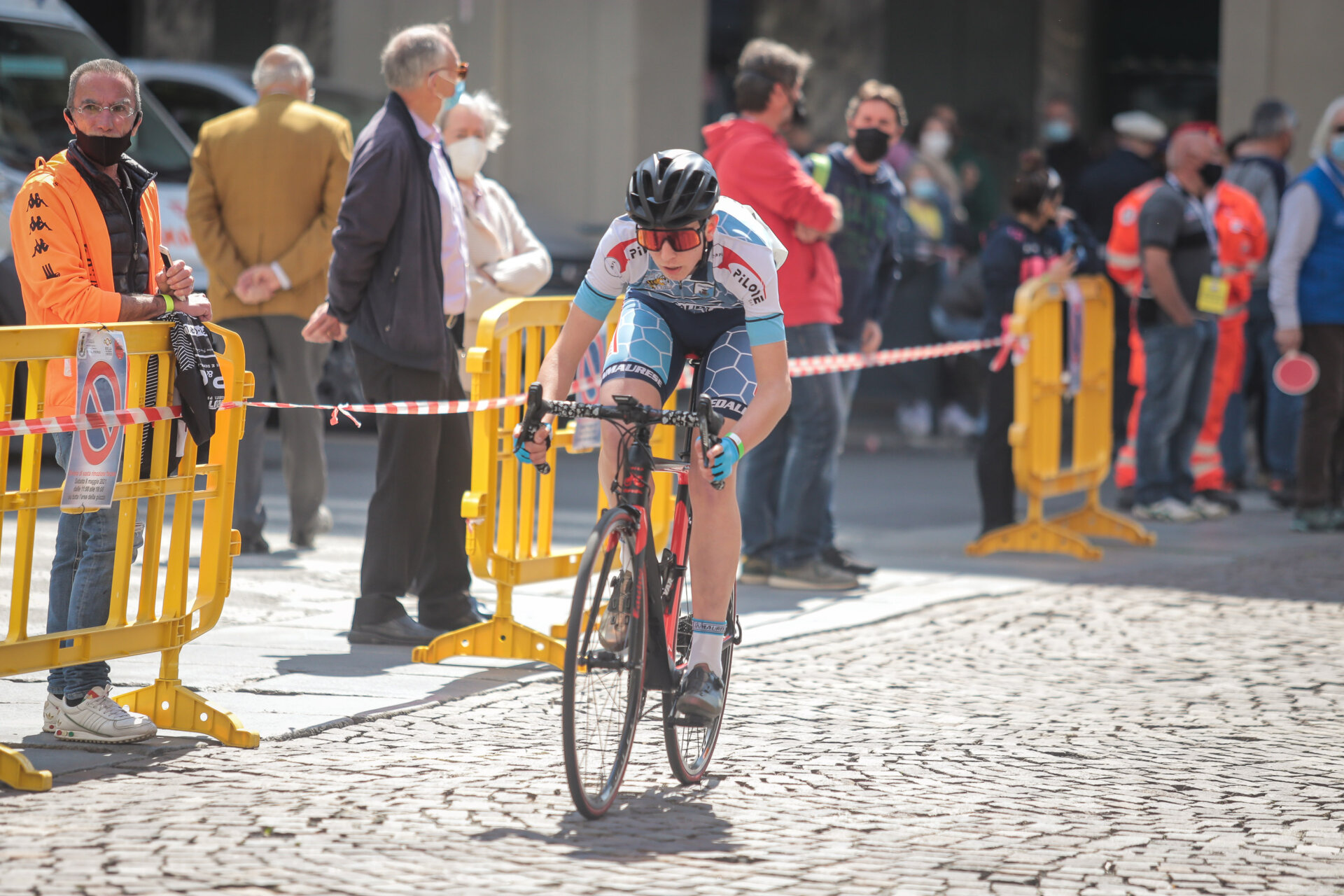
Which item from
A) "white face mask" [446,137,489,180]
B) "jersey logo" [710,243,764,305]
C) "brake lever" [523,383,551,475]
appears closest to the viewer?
"brake lever" [523,383,551,475]

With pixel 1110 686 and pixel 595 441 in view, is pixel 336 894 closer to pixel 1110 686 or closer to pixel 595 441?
pixel 595 441

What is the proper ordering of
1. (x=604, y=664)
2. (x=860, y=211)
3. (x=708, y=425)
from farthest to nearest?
(x=860, y=211)
(x=708, y=425)
(x=604, y=664)

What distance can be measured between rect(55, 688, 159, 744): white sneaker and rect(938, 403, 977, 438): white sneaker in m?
10.6

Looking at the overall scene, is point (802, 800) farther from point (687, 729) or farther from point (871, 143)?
point (871, 143)

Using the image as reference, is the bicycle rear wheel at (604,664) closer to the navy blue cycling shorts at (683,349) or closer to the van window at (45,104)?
the navy blue cycling shorts at (683,349)

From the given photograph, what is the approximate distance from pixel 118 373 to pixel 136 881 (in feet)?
5.29

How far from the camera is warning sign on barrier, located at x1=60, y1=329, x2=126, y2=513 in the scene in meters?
5.24

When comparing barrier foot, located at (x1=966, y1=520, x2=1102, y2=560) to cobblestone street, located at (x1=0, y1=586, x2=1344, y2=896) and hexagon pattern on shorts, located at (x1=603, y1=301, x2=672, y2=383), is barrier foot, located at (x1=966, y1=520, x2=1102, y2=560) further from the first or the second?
hexagon pattern on shorts, located at (x1=603, y1=301, x2=672, y2=383)

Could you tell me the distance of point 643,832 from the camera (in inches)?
191

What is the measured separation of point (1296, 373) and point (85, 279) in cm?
772

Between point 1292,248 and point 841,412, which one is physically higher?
point 1292,248

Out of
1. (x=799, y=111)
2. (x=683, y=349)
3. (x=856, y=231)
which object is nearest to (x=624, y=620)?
(x=683, y=349)

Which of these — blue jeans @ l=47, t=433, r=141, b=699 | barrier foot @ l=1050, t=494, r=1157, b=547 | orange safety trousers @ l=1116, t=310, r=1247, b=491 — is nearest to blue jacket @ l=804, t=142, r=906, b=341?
barrier foot @ l=1050, t=494, r=1157, b=547

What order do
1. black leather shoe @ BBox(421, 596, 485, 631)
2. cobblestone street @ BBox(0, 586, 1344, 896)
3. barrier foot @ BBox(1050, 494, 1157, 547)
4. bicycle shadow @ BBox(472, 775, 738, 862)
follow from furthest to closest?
barrier foot @ BBox(1050, 494, 1157, 547)
black leather shoe @ BBox(421, 596, 485, 631)
bicycle shadow @ BBox(472, 775, 738, 862)
cobblestone street @ BBox(0, 586, 1344, 896)
